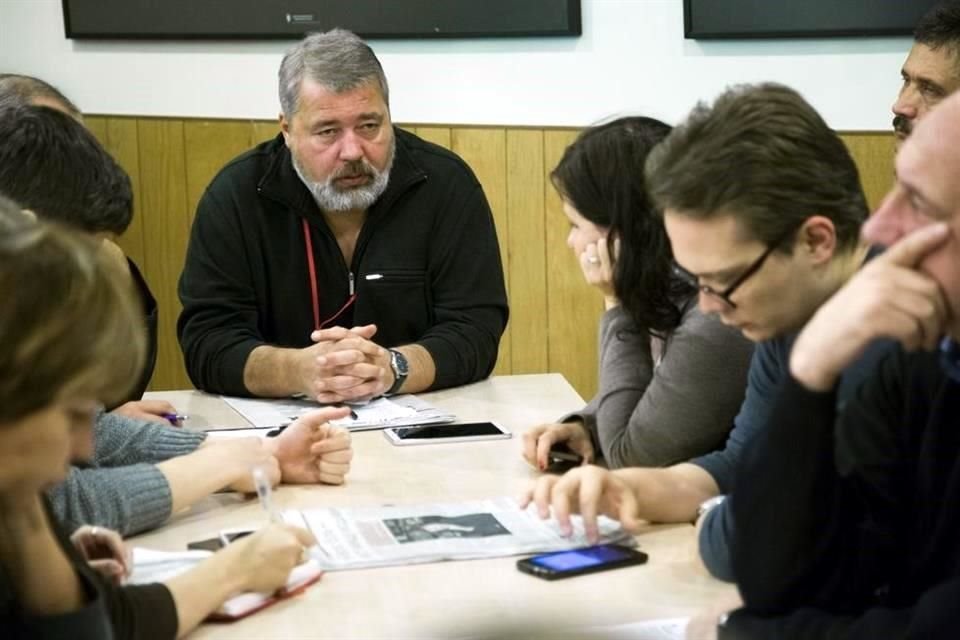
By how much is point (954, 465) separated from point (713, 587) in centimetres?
42

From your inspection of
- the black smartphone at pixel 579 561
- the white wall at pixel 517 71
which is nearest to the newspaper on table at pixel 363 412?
the black smartphone at pixel 579 561

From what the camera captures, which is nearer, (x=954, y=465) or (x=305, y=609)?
(x=954, y=465)

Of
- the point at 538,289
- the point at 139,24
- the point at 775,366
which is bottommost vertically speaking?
the point at 538,289

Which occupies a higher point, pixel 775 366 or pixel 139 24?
pixel 139 24

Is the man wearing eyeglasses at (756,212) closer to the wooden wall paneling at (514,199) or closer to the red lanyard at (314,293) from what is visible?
the red lanyard at (314,293)

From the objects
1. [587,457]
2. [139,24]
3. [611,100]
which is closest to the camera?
[587,457]

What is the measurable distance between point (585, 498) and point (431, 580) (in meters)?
0.24

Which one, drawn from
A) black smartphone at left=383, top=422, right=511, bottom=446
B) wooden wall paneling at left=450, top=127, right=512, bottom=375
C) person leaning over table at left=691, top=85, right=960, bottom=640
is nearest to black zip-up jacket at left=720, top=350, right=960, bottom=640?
person leaning over table at left=691, top=85, right=960, bottom=640

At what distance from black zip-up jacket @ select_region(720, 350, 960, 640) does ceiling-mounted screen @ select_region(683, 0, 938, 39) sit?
2116mm

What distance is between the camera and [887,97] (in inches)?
143

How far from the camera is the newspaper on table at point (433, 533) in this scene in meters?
1.99

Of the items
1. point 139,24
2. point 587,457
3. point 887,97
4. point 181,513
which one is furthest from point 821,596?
point 139,24

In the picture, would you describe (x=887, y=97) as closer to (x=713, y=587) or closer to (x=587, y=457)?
(x=587, y=457)

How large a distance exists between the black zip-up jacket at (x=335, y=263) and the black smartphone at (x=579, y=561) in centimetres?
134
